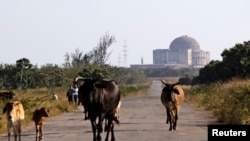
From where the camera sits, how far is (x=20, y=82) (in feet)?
203

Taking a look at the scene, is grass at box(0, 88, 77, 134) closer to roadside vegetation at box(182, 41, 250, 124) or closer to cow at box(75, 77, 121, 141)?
cow at box(75, 77, 121, 141)

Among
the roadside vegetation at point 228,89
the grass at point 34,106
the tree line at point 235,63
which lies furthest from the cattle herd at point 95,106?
the tree line at point 235,63

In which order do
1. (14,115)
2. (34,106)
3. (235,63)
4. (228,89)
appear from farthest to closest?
(235,63), (228,89), (34,106), (14,115)

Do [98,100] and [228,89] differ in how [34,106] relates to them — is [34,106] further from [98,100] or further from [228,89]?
[98,100]

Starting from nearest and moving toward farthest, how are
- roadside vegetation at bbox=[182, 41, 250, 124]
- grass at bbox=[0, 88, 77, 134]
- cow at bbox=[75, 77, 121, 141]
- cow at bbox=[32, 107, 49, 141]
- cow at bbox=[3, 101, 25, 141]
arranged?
1. cow at bbox=[75, 77, 121, 141]
2. cow at bbox=[3, 101, 25, 141]
3. cow at bbox=[32, 107, 49, 141]
4. grass at bbox=[0, 88, 77, 134]
5. roadside vegetation at bbox=[182, 41, 250, 124]

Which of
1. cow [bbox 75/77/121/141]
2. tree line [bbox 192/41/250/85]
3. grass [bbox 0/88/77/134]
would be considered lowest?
grass [bbox 0/88/77/134]

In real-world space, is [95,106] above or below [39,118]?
above

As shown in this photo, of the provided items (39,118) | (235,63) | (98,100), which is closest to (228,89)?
(39,118)

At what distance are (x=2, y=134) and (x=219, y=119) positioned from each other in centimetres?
938

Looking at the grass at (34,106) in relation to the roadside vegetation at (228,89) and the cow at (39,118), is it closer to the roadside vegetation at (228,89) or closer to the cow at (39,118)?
the cow at (39,118)

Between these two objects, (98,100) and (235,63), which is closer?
(98,100)

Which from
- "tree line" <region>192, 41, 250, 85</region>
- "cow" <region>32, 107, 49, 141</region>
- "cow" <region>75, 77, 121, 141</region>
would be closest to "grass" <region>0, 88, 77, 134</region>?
"cow" <region>32, 107, 49, 141</region>

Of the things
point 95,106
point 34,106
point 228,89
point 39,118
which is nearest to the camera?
point 95,106

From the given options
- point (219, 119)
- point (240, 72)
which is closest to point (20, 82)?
point (240, 72)
